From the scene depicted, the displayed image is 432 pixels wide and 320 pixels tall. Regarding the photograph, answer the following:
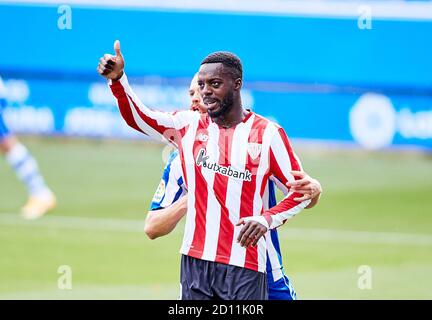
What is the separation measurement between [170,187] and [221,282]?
82 centimetres

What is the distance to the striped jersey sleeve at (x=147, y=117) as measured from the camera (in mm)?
6242

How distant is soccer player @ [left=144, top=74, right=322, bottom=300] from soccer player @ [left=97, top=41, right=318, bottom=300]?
0.14 meters

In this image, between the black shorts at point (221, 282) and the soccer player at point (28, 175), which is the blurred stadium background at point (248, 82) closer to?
Result: the soccer player at point (28, 175)

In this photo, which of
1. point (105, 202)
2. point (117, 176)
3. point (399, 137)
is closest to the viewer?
point (105, 202)

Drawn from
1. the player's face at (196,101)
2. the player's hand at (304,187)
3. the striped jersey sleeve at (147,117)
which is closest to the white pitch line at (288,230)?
the player's face at (196,101)

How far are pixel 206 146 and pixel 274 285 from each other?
95 centimetres

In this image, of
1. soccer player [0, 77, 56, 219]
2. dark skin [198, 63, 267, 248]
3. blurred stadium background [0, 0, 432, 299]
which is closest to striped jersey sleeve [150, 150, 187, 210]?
dark skin [198, 63, 267, 248]

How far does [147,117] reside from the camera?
20.9 ft

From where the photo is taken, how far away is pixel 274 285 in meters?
6.56

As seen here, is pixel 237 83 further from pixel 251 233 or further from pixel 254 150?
pixel 251 233

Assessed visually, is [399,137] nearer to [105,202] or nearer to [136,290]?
[105,202]

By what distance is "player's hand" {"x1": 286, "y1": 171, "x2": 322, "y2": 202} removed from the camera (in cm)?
618

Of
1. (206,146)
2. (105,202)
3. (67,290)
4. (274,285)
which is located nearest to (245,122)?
(206,146)
